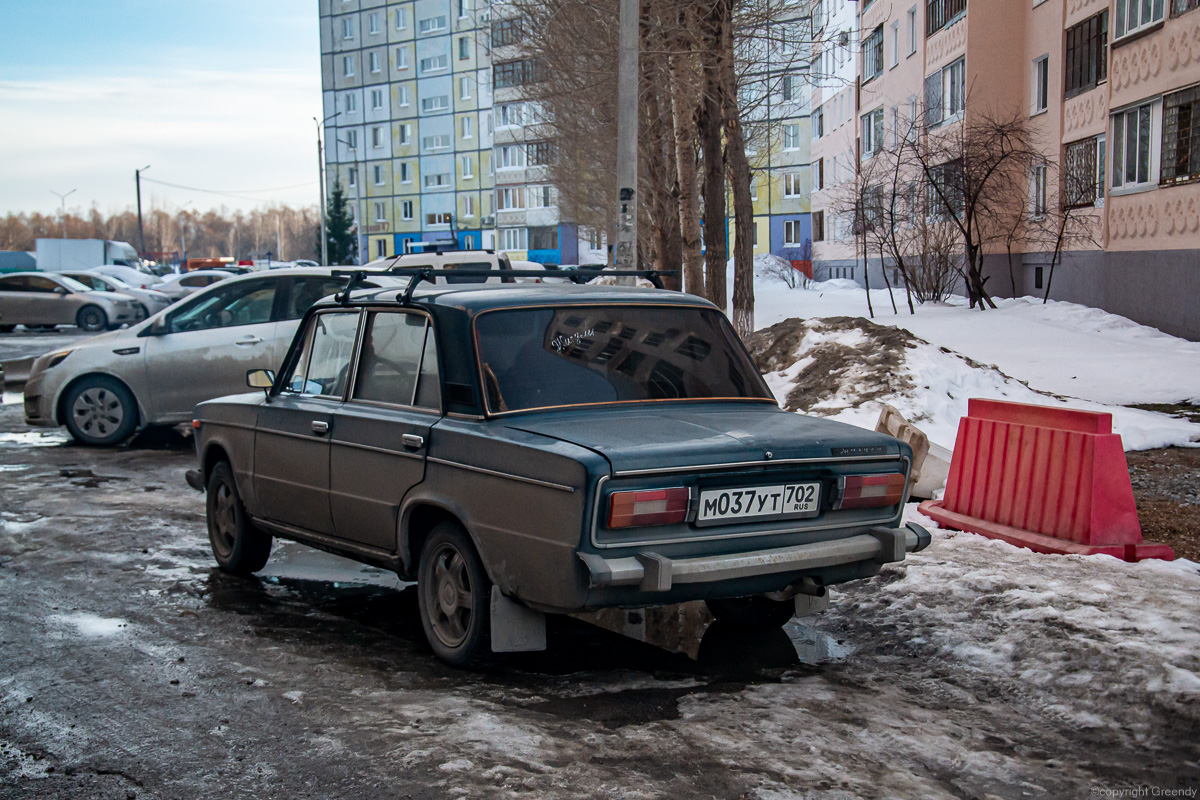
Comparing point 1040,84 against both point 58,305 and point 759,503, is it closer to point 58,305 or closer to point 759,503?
point 58,305

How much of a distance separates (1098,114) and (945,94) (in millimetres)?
10442

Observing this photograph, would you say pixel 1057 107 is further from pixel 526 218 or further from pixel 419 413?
pixel 526 218

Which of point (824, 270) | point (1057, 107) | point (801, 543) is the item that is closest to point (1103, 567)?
point (801, 543)

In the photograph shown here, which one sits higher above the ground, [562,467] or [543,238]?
[543,238]

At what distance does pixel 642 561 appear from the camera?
4188mm

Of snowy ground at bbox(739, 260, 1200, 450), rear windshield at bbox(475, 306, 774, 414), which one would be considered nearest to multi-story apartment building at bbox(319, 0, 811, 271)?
snowy ground at bbox(739, 260, 1200, 450)

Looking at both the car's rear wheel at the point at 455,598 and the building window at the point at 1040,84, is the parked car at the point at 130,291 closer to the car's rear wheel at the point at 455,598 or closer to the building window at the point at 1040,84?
the building window at the point at 1040,84

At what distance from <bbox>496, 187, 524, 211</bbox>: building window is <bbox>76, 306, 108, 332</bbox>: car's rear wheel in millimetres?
50445

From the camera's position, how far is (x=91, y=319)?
33.4 meters

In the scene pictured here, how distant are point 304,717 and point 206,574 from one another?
9.21 ft

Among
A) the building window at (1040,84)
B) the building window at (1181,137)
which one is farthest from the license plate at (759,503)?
the building window at (1040,84)

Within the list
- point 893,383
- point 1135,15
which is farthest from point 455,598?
point 1135,15

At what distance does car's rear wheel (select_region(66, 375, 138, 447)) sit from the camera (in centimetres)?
1210

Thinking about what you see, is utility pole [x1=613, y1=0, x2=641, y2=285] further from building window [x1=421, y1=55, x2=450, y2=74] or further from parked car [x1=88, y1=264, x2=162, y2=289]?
building window [x1=421, y1=55, x2=450, y2=74]
